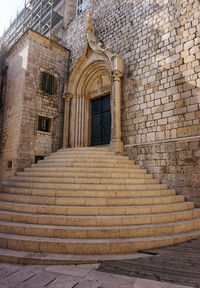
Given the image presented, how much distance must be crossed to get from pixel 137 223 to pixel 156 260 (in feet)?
3.34

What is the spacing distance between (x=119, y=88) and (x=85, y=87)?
9.67ft

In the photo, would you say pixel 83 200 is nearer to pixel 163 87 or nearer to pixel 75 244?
pixel 75 244

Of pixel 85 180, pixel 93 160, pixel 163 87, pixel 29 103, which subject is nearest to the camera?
pixel 85 180

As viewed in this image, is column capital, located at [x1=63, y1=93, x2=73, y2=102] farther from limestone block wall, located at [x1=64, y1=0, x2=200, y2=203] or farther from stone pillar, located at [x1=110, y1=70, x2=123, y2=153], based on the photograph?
limestone block wall, located at [x1=64, y1=0, x2=200, y2=203]

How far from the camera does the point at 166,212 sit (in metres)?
4.82

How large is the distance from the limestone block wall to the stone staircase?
1.15 meters

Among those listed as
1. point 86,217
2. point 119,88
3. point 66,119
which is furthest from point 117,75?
point 86,217

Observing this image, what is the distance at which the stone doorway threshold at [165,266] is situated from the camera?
2664mm

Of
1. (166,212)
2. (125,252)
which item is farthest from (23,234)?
(166,212)

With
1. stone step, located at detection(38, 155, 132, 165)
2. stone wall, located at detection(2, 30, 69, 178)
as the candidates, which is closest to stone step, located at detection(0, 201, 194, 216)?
stone step, located at detection(38, 155, 132, 165)

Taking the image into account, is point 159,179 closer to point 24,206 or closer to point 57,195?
point 57,195

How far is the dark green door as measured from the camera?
385 inches

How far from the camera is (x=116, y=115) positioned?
8469mm

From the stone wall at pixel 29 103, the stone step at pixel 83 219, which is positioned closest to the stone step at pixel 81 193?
the stone step at pixel 83 219
